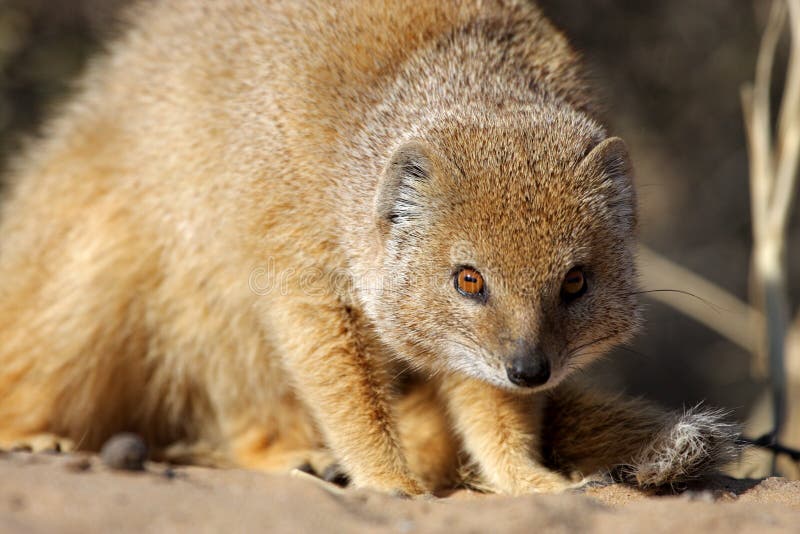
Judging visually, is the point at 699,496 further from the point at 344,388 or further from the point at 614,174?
the point at 344,388

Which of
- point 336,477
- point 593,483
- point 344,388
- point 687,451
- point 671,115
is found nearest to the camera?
point 687,451

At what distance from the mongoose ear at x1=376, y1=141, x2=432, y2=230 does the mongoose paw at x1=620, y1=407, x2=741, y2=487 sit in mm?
1431

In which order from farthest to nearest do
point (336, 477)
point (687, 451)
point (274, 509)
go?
1. point (336, 477)
2. point (687, 451)
3. point (274, 509)

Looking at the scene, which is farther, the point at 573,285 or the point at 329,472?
the point at 329,472

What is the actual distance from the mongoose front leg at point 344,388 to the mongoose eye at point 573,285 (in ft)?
3.28

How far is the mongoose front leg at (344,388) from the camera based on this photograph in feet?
13.6

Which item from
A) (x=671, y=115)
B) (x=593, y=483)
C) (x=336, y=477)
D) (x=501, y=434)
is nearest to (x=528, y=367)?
→ (x=593, y=483)

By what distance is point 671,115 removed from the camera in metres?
9.21

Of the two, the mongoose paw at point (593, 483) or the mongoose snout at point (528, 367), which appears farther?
the mongoose paw at point (593, 483)

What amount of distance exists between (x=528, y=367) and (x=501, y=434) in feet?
2.88

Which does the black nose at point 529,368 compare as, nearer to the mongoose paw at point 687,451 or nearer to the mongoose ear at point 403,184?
the mongoose paw at point 687,451

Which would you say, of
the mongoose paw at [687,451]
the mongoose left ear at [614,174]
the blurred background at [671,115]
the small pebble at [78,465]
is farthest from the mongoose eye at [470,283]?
the blurred background at [671,115]

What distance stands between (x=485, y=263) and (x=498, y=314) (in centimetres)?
22

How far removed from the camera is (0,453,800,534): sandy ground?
2656 millimetres
